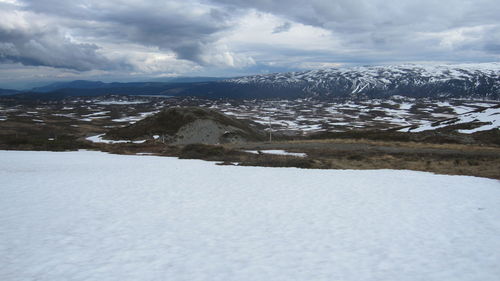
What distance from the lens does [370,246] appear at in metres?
10.3

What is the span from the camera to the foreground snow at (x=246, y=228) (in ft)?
28.5

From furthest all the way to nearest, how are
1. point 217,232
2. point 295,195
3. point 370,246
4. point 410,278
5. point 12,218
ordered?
1. point 295,195
2. point 12,218
3. point 217,232
4. point 370,246
5. point 410,278

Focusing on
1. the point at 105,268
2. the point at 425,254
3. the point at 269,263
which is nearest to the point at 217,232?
the point at 269,263

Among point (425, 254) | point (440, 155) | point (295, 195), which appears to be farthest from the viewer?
point (440, 155)

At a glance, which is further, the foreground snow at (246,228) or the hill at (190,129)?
the hill at (190,129)

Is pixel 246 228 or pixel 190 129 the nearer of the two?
pixel 246 228

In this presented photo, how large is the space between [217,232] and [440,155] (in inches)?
1391

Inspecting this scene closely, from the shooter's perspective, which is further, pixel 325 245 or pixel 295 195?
pixel 295 195

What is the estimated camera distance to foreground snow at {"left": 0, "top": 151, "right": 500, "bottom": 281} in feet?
28.5

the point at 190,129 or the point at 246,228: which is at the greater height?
the point at 246,228

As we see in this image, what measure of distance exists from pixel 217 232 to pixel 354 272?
5034 mm

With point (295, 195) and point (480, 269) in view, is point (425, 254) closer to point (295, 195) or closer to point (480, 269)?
point (480, 269)

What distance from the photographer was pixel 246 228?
478 inches

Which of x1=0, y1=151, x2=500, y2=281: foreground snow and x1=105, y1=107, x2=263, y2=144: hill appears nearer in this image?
x1=0, y1=151, x2=500, y2=281: foreground snow
